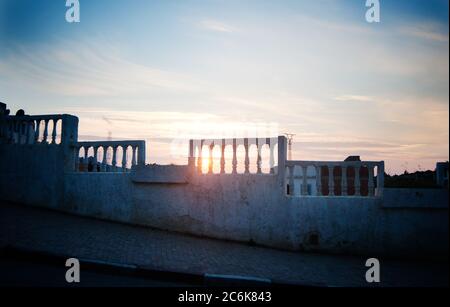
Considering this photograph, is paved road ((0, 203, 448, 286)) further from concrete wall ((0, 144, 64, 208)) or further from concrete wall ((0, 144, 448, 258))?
concrete wall ((0, 144, 64, 208))

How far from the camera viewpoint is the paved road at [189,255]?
5.16 m

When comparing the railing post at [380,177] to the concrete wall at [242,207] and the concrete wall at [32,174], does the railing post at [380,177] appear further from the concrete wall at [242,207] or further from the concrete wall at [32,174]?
the concrete wall at [32,174]

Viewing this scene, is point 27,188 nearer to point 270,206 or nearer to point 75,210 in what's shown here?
point 75,210

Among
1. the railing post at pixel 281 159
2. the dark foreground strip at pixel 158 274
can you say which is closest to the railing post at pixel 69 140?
the dark foreground strip at pixel 158 274

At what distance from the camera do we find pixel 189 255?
19.7 ft

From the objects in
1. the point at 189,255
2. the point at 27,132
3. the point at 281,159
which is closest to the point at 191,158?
the point at 281,159

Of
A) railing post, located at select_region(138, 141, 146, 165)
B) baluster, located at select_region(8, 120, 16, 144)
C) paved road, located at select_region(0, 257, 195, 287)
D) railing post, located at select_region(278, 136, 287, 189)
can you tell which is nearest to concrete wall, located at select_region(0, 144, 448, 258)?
railing post, located at select_region(278, 136, 287, 189)

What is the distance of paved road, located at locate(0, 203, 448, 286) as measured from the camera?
5.16 meters

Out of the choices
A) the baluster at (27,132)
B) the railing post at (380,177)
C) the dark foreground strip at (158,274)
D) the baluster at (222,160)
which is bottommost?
the dark foreground strip at (158,274)

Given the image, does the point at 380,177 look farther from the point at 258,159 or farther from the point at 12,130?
the point at 12,130

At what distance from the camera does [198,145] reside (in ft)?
26.5
